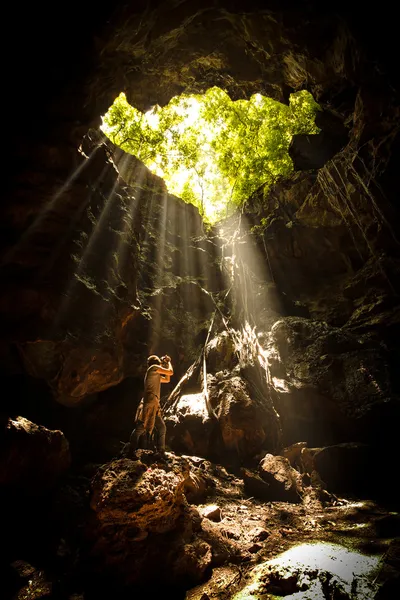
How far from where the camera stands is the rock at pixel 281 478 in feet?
21.6

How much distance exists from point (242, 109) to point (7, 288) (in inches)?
567

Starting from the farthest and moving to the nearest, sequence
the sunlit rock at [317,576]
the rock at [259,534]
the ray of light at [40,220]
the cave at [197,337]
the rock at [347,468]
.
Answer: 1. the rock at [347,468]
2. the ray of light at [40,220]
3. the rock at [259,534]
4. the cave at [197,337]
5. the sunlit rock at [317,576]

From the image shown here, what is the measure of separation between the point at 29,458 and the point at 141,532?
9.40 feet

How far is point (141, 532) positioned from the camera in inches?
156

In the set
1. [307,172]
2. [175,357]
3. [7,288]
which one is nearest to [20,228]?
[7,288]

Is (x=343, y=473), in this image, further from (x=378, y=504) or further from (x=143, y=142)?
(x=143, y=142)

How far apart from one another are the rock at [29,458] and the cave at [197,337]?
0.13ft

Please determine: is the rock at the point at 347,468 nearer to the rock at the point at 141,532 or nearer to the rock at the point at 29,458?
the rock at the point at 141,532

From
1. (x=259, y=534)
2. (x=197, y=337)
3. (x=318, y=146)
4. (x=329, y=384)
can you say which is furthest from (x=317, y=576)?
(x=318, y=146)

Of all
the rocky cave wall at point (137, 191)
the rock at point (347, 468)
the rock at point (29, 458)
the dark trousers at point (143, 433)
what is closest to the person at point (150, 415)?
the dark trousers at point (143, 433)

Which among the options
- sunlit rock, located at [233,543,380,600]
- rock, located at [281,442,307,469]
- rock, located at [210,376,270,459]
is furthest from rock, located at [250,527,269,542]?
rock, located at [281,442,307,469]

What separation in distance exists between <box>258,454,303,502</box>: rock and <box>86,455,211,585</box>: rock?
309cm

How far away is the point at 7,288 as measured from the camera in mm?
6195

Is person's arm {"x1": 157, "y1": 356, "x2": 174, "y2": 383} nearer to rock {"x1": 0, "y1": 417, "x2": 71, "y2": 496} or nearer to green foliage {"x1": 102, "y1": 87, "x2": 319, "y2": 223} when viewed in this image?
rock {"x1": 0, "y1": 417, "x2": 71, "y2": 496}
